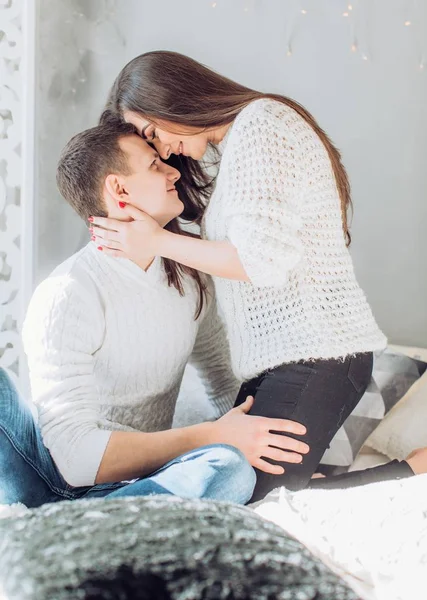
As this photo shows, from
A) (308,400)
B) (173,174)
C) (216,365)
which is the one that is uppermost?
(173,174)

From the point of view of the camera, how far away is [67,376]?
54.8 inches

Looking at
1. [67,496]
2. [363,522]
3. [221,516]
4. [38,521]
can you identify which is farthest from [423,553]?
[67,496]

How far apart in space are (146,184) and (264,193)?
0.99ft

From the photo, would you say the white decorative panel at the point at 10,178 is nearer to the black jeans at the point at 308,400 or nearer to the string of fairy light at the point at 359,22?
the string of fairy light at the point at 359,22

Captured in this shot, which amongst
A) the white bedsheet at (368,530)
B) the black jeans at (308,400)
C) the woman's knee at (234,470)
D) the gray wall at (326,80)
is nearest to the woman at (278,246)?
the black jeans at (308,400)

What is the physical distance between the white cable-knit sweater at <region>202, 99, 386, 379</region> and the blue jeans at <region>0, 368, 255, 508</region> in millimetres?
270

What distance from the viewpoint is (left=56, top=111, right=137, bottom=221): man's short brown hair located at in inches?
59.4

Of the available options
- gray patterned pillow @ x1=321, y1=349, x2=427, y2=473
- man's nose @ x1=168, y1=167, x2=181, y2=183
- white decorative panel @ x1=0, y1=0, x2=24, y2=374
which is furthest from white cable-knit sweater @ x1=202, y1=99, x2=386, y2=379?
white decorative panel @ x1=0, y1=0, x2=24, y2=374

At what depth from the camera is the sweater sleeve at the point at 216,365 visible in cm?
183

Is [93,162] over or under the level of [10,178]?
over

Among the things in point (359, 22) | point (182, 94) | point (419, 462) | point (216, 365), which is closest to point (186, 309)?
point (216, 365)

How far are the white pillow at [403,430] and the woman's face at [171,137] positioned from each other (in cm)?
86

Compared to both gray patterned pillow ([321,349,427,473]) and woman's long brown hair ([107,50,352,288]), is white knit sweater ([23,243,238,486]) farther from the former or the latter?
gray patterned pillow ([321,349,427,473])

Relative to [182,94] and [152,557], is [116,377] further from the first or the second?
[152,557]
